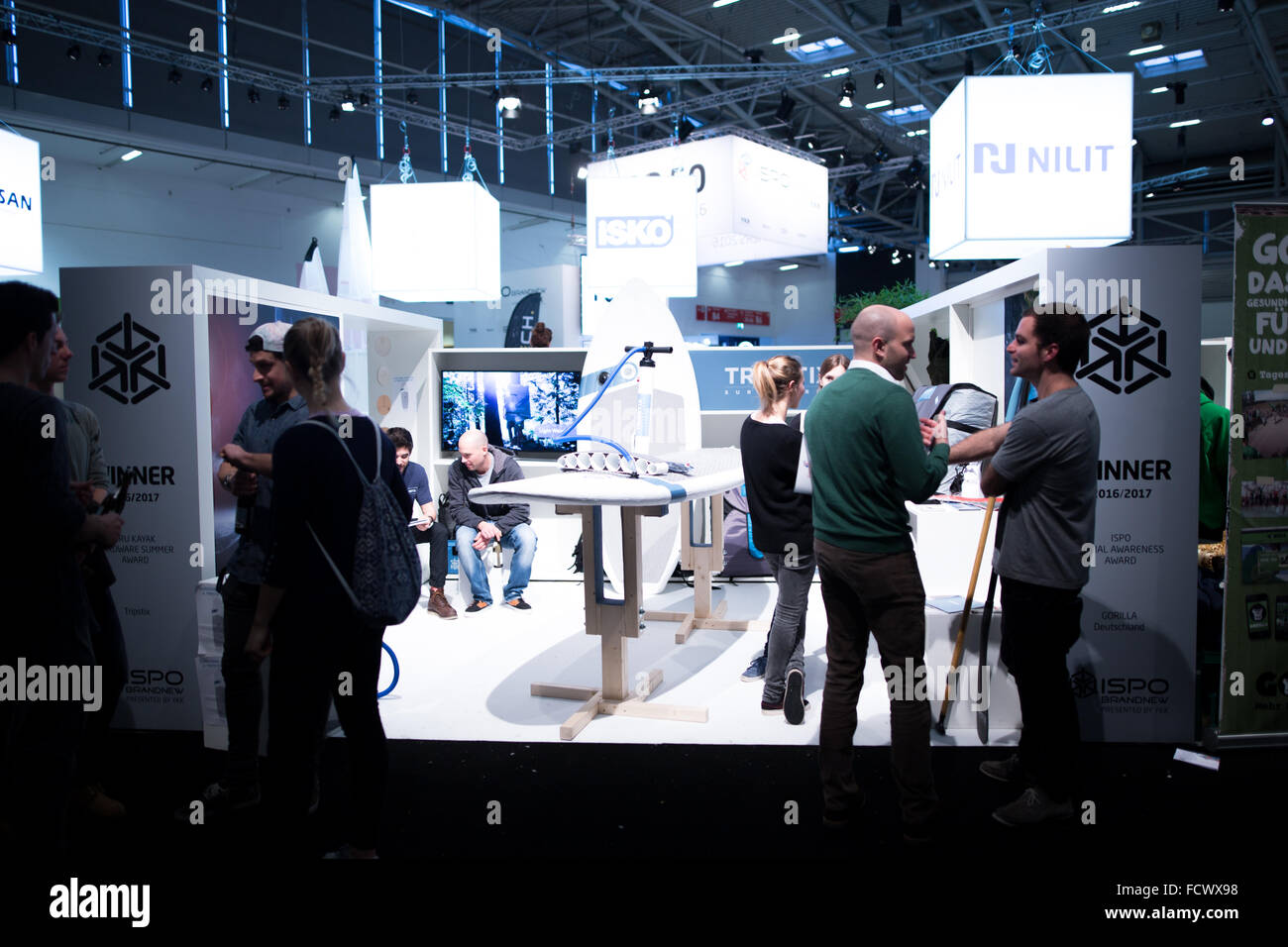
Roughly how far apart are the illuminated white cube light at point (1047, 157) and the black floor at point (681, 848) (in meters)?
2.10

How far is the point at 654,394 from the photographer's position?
16.1 feet

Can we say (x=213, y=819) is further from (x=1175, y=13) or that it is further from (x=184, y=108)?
(x=1175, y=13)

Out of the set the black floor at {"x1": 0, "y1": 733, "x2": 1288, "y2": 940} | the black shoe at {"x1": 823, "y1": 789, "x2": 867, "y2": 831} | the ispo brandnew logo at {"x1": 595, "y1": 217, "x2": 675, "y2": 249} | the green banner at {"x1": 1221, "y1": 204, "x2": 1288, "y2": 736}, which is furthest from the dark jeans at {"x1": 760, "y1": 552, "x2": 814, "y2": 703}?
the ispo brandnew logo at {"x1": 595, "y1": 217, "x2": 675, "y2": 249}

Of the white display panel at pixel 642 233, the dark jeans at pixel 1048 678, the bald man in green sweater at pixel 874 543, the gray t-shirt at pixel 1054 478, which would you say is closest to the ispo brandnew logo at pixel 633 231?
the white display panel at pixel 642 233

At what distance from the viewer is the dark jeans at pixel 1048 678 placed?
2.52 metres

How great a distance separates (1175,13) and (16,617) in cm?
1089

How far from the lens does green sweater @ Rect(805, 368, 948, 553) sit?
7.69ft

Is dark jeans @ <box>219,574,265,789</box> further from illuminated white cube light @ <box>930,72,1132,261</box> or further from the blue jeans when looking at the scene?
illuminated white cube light @ <box>930,72,1132,261</box>

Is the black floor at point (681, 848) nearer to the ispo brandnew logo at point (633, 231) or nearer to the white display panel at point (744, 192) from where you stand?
the ispo brandnew logo at point (633, 231)

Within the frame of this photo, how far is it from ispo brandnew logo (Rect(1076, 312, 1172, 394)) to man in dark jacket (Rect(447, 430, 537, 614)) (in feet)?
10.5

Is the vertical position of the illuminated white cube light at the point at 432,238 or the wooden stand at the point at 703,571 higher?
the illuminated white cube light at the point at 432,238

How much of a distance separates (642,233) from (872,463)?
4.00 m

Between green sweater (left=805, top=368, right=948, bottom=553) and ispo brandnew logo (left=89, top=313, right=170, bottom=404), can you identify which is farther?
ispo brandnew logo (left=89, top=313, right=170, bottom=404)
